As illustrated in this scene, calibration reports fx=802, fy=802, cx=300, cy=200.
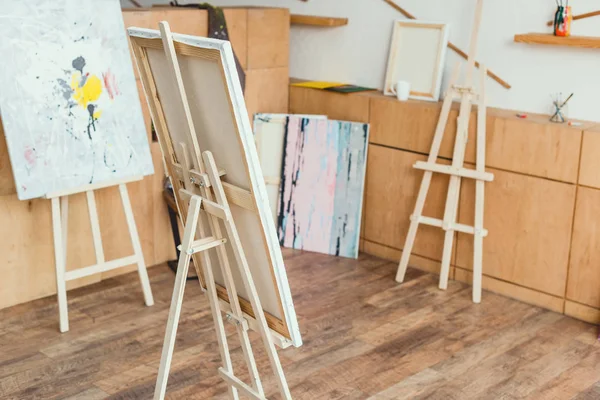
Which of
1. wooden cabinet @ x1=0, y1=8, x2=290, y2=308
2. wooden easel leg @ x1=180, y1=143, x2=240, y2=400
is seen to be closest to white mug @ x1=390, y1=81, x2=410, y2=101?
wooden cabinet @ x1=0, y1=8, x2=290, y2=308

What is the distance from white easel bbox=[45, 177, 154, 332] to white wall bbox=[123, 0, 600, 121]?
1.77m

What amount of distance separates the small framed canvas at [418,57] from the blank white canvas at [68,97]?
160cm

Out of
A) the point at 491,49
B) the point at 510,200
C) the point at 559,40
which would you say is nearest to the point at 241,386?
the point at 510,200

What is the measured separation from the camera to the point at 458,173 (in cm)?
419

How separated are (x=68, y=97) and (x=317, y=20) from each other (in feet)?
6.21

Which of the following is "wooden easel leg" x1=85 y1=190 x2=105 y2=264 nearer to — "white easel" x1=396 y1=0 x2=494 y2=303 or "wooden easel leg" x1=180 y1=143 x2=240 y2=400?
"wooden easel leg" x1=180 y1=143 x2=240 y2=400

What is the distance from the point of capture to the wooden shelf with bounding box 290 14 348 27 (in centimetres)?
492

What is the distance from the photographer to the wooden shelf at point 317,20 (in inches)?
194

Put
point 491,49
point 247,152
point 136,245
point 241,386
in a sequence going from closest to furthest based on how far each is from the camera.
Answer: point 247,152 < point 241,386 < point 136,245 < point 491,49

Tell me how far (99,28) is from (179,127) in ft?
4.60

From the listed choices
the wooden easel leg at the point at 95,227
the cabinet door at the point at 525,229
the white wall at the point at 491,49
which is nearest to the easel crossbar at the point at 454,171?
the cabinet door at the point at 525,229

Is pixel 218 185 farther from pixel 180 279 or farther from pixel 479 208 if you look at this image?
pixel 479 208

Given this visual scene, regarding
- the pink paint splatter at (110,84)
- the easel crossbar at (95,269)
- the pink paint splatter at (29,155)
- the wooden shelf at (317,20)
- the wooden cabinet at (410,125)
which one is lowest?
the easel crossbar at (95,269)

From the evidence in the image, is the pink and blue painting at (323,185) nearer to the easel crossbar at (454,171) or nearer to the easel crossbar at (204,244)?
the easel crossbar at (454,171)
